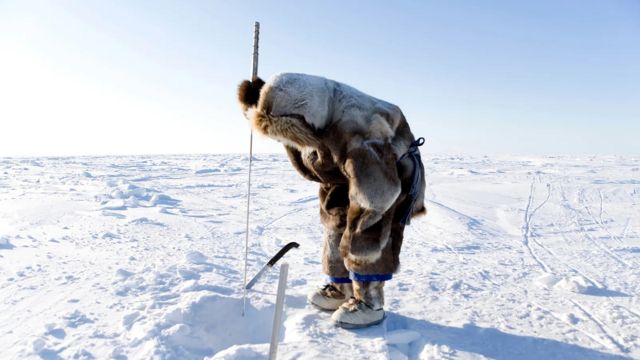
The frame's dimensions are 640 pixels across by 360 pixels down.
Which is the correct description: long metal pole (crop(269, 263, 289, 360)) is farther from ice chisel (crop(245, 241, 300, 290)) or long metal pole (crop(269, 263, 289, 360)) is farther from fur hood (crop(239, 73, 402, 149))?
ice chisel (crop(245, 241, 300, 290))

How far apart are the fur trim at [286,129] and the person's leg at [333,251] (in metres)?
0.43

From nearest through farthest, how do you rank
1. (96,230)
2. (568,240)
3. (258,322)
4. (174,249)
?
(258,322), (174,249), (96,230), (568,240)

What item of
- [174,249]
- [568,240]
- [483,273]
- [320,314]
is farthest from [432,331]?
[568,240]

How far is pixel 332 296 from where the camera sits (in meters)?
2.63

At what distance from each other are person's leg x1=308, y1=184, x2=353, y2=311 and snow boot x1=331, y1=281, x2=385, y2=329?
0.21 m

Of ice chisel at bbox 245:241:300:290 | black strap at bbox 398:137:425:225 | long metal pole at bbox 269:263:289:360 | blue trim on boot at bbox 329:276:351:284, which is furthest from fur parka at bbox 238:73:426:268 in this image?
long metal pole at bbox 269:263:289:360

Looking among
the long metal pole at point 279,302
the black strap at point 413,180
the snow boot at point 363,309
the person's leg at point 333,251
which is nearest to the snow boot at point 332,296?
the person's leg at point 333,251

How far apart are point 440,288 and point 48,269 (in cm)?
303

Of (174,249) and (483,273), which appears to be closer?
(483,273)

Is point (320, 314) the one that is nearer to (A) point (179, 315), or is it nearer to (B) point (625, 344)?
(A) point (179, 315)

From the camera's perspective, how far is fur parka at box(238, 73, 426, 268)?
204 centimetres

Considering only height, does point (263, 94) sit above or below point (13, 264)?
above

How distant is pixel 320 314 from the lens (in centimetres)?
252

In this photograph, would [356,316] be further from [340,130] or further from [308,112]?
[308,112]
